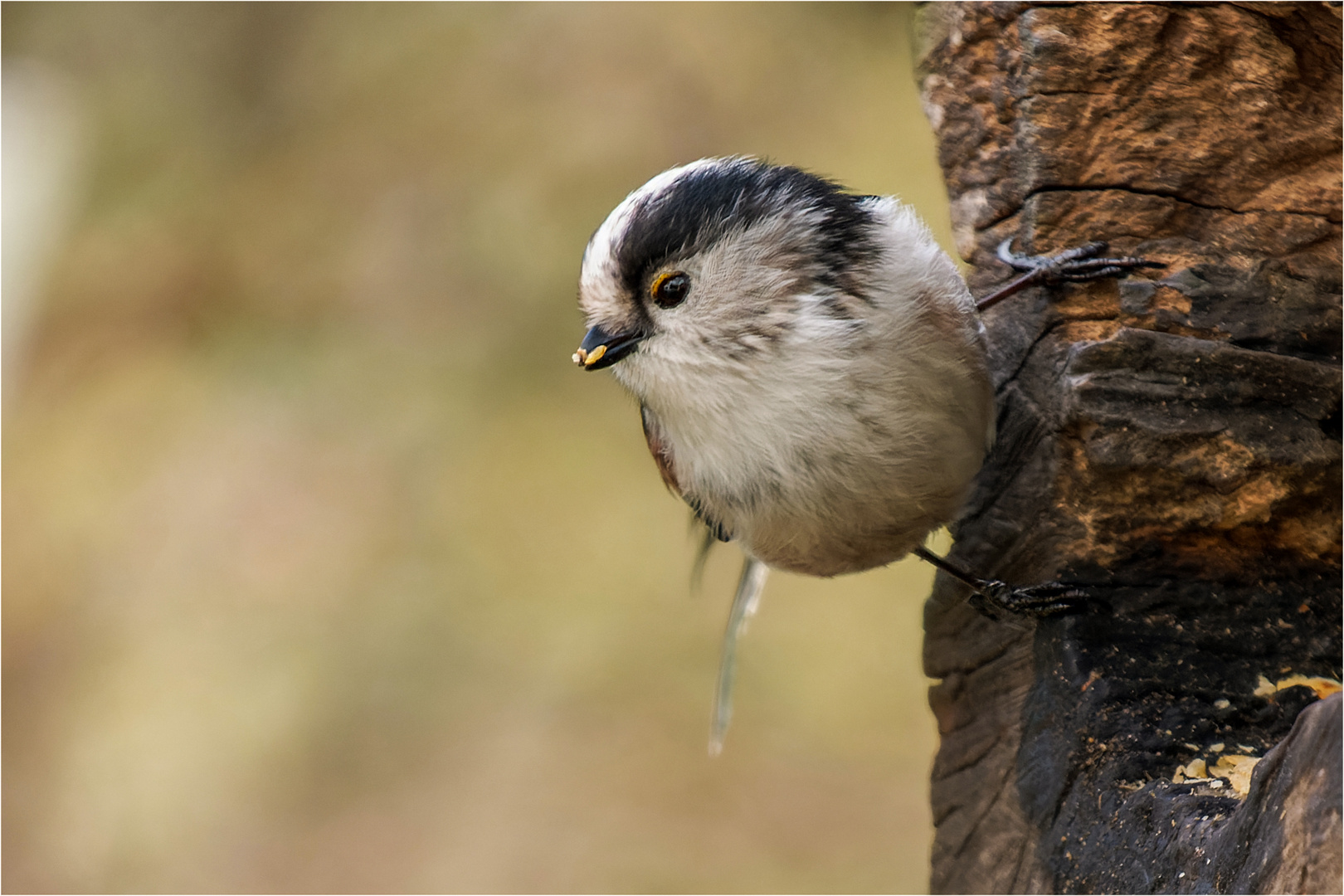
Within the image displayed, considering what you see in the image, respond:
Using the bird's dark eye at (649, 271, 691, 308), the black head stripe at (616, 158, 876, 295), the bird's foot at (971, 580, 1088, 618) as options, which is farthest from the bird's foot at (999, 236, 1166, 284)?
the bird's dark eye at (649, 271, 691, 308)

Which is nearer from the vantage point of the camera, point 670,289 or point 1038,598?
point 670,289

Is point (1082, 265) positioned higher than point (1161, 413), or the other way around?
point (1082, 265)

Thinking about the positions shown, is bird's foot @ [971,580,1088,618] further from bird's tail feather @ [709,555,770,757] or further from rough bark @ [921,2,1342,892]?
bird's tail feather @ [709,555,770,757]

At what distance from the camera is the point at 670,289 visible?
81.5 inches

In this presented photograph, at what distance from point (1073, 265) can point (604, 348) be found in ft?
2.97

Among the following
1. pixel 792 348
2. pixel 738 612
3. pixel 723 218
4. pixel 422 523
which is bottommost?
pixel 422 523

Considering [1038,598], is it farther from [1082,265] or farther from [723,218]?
[723,218]

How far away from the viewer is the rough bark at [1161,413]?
2.08m

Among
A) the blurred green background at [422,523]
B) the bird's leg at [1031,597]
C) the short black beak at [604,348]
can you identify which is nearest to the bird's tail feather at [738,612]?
the bird's leg at [1031,597]

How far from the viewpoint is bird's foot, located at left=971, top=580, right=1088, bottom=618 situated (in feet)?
7.09

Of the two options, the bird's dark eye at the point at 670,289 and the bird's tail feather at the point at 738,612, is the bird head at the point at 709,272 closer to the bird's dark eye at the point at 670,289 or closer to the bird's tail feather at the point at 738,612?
the bird's dark eye at the point at 670,289

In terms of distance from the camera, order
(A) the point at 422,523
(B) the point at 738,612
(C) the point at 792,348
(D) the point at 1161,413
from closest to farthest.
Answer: (C) the point at 792,348, (D) the point at 1161,413, (B) the point at 738,612, (A) the point at 422,523

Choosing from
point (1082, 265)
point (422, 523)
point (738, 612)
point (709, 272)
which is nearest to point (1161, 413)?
point (1082, 265)

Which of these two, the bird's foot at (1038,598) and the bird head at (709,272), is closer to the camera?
the bird head at (709,272)
